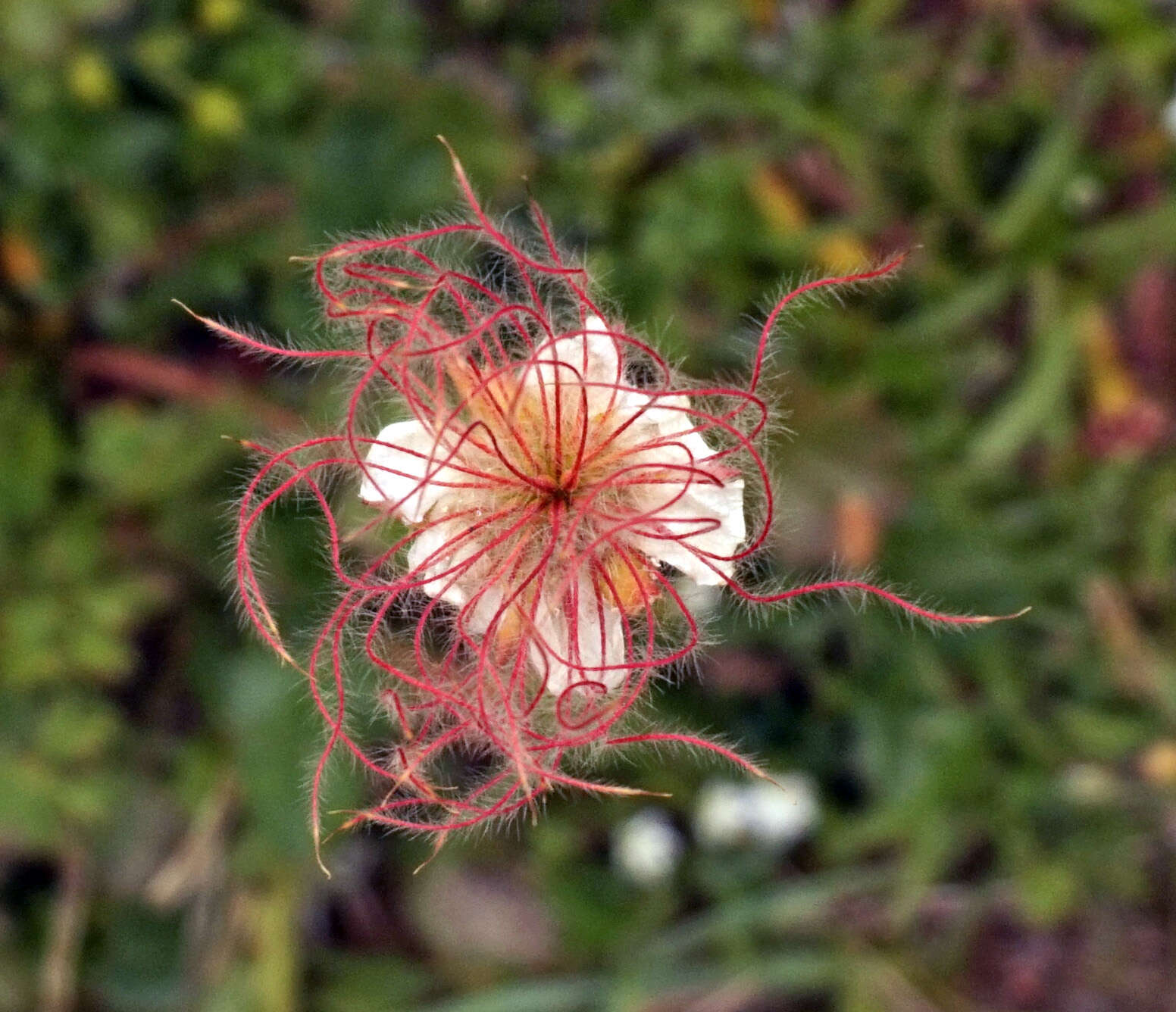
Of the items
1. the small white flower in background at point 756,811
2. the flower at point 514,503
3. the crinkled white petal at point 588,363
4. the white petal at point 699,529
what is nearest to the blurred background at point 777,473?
the small white flower in background at point 756,811

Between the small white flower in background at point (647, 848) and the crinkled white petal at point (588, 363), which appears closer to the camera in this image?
the crinkled white petal at point (588, 363)

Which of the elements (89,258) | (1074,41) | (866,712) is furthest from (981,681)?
(89,258)

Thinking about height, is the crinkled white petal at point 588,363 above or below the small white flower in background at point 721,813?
above

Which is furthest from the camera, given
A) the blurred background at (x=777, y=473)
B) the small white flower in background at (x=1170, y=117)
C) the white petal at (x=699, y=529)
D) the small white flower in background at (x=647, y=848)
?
the small white flower in background at (x=647, y=848)

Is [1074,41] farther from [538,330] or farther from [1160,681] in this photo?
[538,330]

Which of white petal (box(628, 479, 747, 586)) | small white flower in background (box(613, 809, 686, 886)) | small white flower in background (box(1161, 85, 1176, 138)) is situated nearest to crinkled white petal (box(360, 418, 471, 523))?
white petal (box(628, 479, 747, 586))

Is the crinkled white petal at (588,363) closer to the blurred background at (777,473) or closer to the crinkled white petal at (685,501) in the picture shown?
the crinkled white petal at (685,501)

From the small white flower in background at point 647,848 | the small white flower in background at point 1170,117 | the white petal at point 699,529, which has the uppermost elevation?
the small white flower in background at point 1170,117

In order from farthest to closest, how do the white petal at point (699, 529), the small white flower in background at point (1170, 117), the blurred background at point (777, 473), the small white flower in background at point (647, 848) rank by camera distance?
the small white flower in background at point (647, 848)
the small white flower in background at point (1170, 117)
the blurred background at point (777, 473)
the white petal at point (699, 529)
